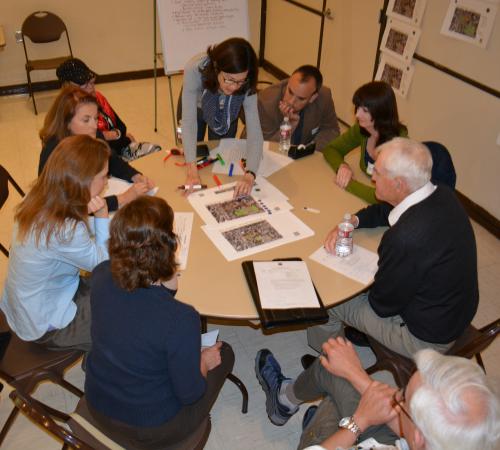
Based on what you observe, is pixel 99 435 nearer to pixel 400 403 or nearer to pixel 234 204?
pixel 400 403

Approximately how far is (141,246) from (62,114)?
1361 mm

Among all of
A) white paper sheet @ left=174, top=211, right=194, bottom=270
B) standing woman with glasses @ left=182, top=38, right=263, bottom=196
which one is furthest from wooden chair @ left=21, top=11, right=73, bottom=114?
white paper sheet @ left=174, top=211, right=194, bottom=270

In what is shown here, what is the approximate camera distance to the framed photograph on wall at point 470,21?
3.34m

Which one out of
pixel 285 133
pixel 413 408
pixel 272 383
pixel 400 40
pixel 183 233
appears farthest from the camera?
pixel 400 40

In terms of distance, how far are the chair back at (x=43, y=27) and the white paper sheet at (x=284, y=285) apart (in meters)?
4.32

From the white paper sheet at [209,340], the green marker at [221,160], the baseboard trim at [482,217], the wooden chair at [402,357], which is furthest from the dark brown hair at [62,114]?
the baseboard trim at [482,217]

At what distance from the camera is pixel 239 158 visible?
280cm

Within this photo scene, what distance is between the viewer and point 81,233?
1.86 metres

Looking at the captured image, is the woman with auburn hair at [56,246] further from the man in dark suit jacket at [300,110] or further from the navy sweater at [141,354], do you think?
the man in dark suit jacket at [300,110]

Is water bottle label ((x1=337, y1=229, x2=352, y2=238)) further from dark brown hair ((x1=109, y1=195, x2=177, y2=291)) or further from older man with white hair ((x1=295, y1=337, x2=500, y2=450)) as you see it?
dark brown hair ((x1=109, y1=195, x2=177, y2=291))

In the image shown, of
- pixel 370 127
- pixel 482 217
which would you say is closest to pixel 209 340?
pixel 370 127

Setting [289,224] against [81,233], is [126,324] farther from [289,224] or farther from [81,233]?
[289,224]

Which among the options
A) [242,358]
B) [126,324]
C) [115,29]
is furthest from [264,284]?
[115,29]

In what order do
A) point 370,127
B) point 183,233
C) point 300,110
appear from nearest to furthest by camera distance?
point 183,233
point 370,127
point 300,110
